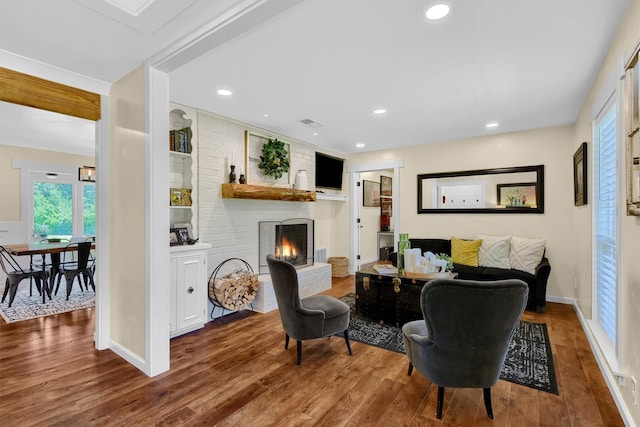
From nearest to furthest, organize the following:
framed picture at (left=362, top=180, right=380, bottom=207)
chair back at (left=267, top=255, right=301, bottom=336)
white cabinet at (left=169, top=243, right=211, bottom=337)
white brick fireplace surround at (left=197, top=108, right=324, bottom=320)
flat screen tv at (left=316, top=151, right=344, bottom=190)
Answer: chair back at (left=267, top=255, right=301, bottom=336), white cabinet at (left=169, top=243, right=211, bottom=337), white brick fireplace surround at (left=197, top=108, right=324, bottom=320), flat screen tv at (left=316, top=151, right=344, bottom=190), framed picture at (left=362, top=180, right=380, bottom=207)

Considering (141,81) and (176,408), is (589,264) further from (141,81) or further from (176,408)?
(141,81)

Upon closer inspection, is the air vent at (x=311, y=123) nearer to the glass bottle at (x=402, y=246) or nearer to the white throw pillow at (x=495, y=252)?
the glass bottle at (x=402, y=246)

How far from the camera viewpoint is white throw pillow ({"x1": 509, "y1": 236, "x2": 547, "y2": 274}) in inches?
164

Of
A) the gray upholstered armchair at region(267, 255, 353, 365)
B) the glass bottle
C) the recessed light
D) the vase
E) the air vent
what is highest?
the air vent

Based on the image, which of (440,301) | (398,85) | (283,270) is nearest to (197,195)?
(283,270)

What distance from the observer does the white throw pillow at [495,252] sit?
4.40 meters

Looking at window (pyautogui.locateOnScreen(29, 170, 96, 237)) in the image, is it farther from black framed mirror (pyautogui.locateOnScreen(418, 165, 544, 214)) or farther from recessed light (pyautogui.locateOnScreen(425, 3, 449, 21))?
recessed light (pyautogui.locateOnScreen(425, 3, 449, 21))

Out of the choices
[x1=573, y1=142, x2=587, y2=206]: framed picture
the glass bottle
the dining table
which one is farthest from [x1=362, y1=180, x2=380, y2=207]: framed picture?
the dining table

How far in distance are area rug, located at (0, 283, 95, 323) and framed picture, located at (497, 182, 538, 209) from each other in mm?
6036

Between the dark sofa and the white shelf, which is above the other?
the white shelf

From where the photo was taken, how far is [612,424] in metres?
1.90

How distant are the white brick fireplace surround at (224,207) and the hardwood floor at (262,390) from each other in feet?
3.87

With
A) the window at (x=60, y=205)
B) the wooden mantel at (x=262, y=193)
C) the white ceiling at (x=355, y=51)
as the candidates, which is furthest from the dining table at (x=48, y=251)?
the white ceiling at (x=355, y=51)

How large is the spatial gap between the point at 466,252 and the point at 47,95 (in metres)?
5.03
